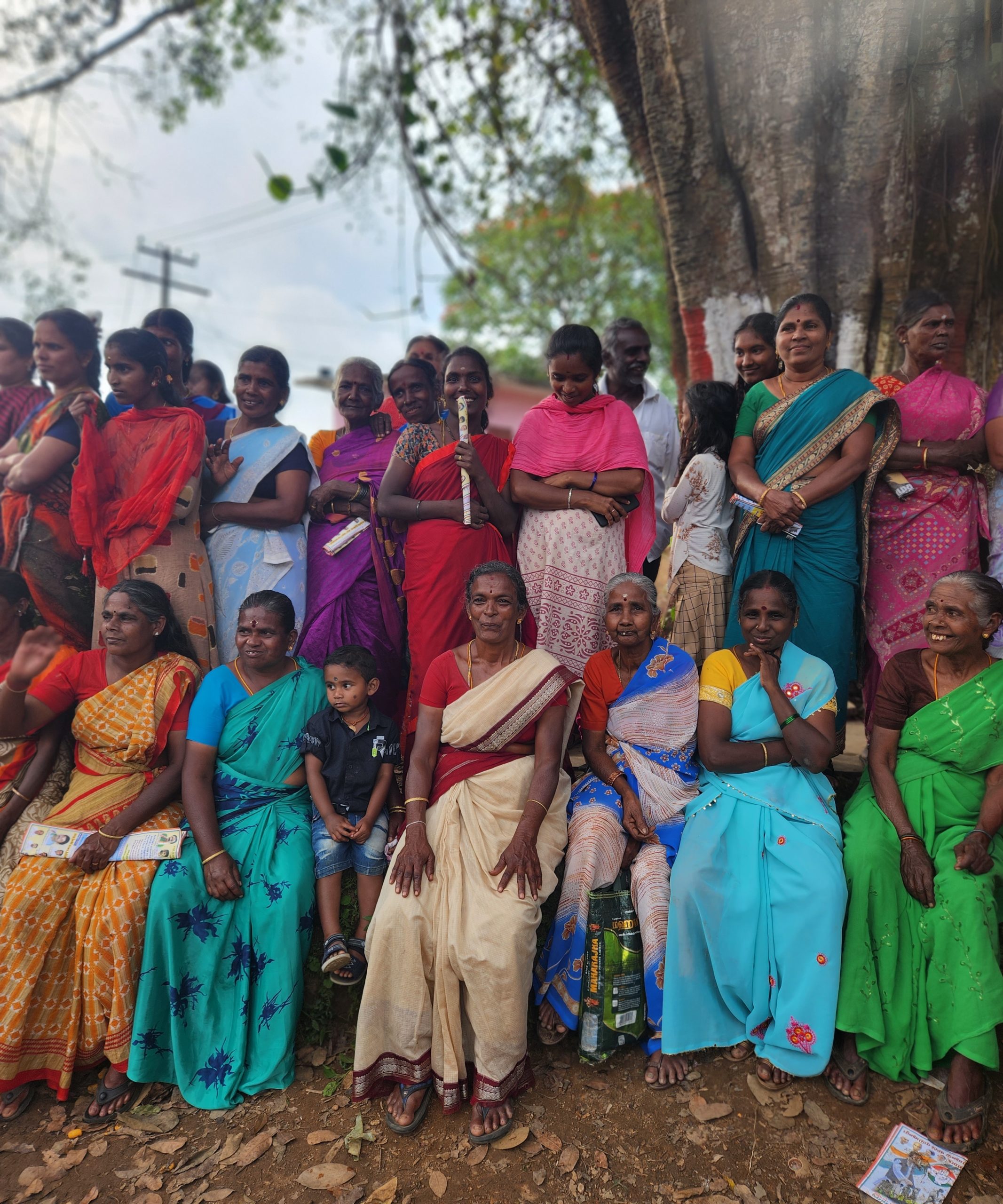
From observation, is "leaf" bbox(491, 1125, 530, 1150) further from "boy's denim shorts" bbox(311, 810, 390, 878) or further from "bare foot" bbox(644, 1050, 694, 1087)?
"boy's denim shorts" bbox(311, 810, 390, 878)

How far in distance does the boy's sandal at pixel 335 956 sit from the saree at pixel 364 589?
1.35 m

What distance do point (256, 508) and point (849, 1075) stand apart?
11.8 ft

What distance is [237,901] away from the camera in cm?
315

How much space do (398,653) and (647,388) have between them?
2.32 metres

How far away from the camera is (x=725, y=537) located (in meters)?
4.12

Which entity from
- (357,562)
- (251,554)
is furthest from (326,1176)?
(251,554)

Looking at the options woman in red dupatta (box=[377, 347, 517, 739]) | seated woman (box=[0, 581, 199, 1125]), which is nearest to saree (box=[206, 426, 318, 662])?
seated woman (box=[0, 581, 199, 1125])

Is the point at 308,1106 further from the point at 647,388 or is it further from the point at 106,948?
the point at 647,388

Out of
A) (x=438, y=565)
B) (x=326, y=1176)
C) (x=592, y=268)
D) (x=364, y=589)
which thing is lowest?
(x=326, y=1176)

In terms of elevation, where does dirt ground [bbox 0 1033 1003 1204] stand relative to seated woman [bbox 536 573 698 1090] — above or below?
below

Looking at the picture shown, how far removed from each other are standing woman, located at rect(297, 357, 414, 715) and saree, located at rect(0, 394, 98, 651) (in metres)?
1.24

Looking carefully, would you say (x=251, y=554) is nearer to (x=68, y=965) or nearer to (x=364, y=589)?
A: (x=364, y=589)

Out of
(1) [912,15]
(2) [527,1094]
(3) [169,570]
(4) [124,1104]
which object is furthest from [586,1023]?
(1) [912,15]

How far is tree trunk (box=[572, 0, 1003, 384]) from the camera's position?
4781mm
